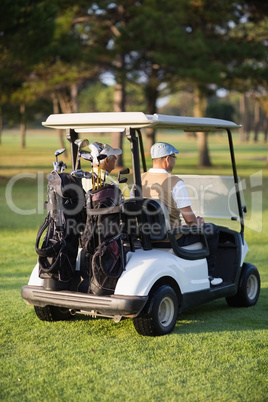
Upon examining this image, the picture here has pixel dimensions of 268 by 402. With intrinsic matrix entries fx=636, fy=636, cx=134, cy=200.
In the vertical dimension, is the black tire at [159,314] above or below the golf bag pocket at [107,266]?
below

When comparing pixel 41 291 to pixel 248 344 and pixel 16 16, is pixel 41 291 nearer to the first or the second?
pixel 248 344

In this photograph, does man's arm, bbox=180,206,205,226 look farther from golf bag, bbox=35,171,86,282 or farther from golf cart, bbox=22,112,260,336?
golf bag, bbox=35,171,86,282

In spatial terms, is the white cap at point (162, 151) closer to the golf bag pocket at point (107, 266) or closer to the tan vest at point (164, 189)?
the tan vest at point (164, 189)

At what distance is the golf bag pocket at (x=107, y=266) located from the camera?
4133 millimetres

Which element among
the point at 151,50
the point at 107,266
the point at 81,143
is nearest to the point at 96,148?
the point at 81,143

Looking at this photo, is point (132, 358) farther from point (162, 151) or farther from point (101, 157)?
point (162, 151)

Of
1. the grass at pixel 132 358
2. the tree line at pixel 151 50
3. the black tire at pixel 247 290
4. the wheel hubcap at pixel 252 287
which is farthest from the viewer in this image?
the tree line at pixel 151 50

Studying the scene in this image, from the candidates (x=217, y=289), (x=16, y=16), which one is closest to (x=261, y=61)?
(x=16, y=16)

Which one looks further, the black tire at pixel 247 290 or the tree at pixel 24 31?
the tree at pixel 24 31

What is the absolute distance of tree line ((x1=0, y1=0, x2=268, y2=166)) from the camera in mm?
19984

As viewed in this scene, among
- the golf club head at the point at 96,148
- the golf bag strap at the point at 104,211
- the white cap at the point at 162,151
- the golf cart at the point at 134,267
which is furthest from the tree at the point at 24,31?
the golf bag strap at the point at 104,211

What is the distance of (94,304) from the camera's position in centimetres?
416

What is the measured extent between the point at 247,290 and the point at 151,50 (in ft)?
57.6

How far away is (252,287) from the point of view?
5.47 metres
